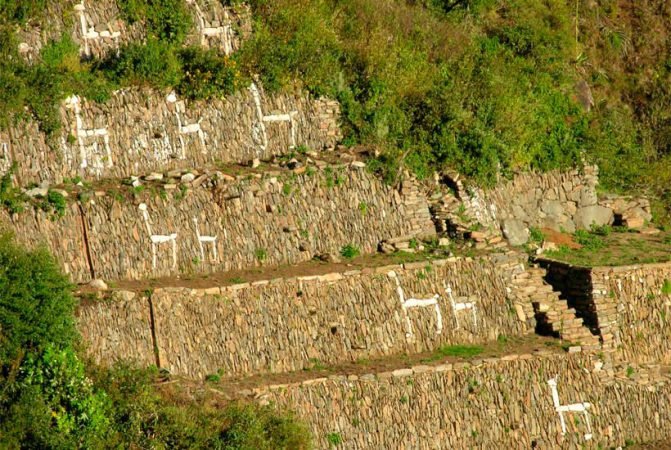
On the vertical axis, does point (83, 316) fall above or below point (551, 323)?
above

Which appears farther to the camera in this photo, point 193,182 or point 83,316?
point 193,182

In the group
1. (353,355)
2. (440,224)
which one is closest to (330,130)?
(440,224)

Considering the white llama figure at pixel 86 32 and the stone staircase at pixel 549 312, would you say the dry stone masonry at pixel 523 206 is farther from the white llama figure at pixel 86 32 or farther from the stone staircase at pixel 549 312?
the white llama figure at pixel 86 32

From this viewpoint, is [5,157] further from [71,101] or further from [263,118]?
[263,118]

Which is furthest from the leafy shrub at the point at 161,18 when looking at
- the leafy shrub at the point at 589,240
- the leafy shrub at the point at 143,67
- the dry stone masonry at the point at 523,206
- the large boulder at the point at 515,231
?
the leafy shrub at the point at 589,240

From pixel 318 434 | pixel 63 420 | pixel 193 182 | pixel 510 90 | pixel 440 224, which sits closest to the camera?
pixel 63 420

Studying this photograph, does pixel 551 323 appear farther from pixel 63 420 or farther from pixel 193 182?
pixel 63 420
